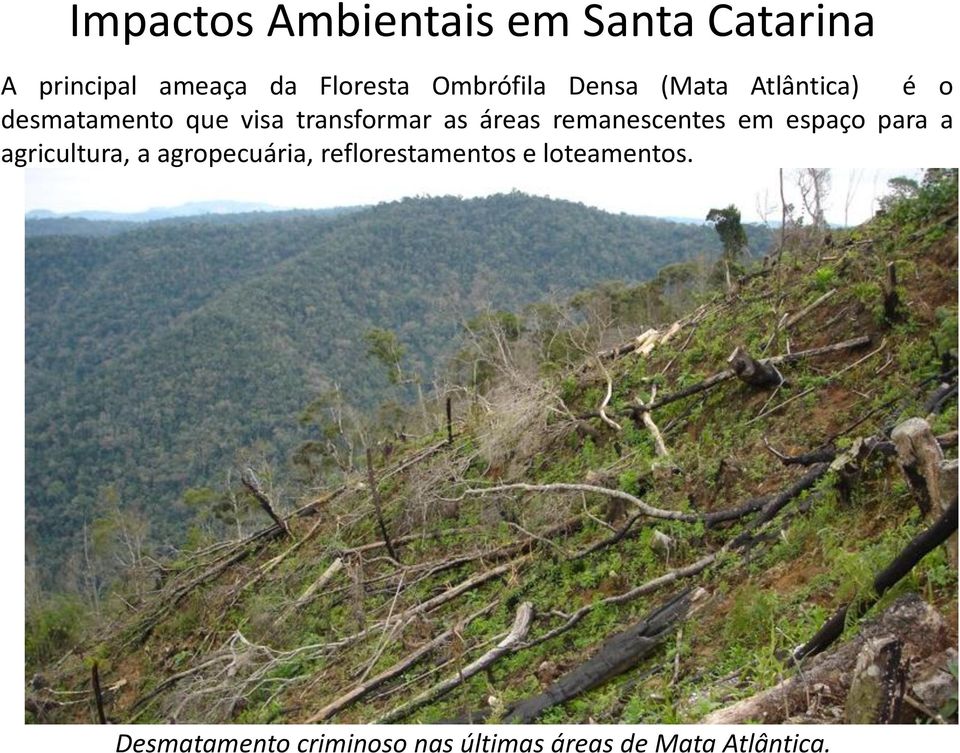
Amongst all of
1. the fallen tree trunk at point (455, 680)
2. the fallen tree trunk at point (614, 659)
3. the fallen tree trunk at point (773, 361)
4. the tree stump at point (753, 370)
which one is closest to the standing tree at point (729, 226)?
the fallen tree trunk at point (773, 361)

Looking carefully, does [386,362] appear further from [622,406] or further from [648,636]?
[648,636]

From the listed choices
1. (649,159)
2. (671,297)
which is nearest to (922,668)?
(649,159)

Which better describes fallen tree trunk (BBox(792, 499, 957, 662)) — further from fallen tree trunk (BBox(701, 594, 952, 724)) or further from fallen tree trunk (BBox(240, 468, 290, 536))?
fallen tree trunk (BBox(240, 468, 290, 536))

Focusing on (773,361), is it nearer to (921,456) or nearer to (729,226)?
(921,456)

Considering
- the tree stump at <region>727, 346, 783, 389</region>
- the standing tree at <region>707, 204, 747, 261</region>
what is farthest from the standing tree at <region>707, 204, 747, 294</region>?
the tree stump at <region>727, 346, 783, 389</region>

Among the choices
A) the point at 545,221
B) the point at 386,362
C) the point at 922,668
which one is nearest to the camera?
the point at 922,668
